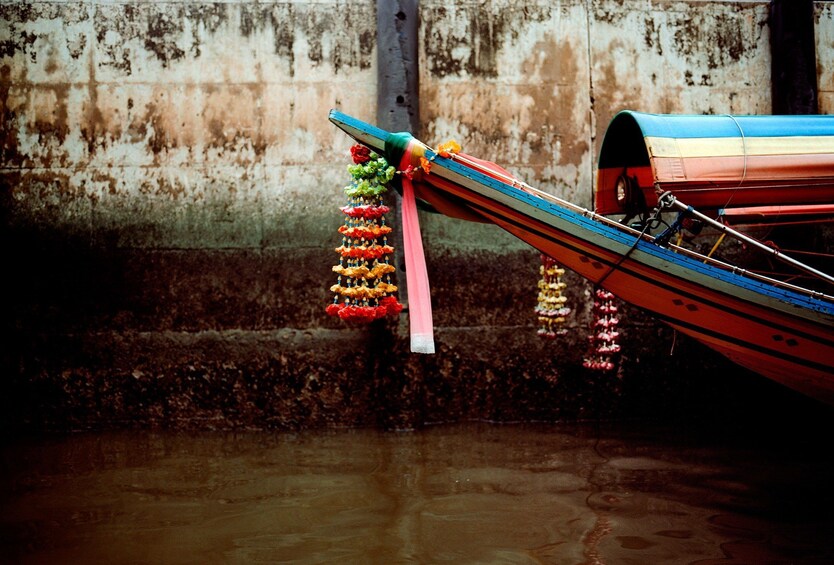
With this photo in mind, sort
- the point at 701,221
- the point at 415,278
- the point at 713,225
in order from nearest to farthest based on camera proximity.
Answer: the point at 713,225 → the point at 701,221 → the point at 415,278

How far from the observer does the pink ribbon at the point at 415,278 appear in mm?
3836

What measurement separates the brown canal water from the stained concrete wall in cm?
34

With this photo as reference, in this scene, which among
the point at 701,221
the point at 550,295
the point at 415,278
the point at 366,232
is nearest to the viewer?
the point at 701,221

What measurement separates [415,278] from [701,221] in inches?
59.7

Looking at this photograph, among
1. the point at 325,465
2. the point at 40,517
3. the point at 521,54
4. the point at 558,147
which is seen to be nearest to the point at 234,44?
the point at 521,54

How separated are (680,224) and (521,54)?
2463 mm

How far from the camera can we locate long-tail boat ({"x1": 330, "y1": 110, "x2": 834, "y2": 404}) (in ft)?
11.9

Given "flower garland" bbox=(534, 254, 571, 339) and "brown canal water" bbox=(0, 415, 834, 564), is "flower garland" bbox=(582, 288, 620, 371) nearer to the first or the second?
"flower garland" bbox=(534, 254, 571, 339)

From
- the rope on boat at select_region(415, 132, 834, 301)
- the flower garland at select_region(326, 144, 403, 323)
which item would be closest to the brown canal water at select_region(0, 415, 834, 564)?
the flower garland at select_region(326, 144, 403, 323)

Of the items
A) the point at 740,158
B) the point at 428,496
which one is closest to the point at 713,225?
the point at 740,158

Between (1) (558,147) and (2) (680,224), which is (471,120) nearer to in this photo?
(1) (558,147)

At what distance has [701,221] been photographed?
12.3 ft

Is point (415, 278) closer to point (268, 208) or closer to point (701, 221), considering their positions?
point (701, 221)

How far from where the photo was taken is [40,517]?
3.61 metres
